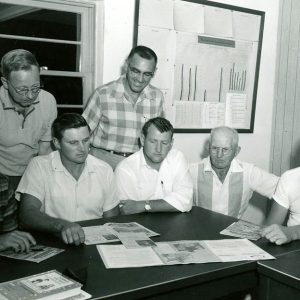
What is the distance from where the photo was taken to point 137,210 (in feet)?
7.34

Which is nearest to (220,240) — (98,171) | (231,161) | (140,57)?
(98,171)

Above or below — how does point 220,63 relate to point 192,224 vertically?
above

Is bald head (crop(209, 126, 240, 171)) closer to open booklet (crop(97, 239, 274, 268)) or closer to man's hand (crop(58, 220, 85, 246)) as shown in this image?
open booklet (crop(97, 239, 274, 268))

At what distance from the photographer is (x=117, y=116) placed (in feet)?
8.95

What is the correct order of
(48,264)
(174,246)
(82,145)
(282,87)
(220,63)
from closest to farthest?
(48,264), (174,246), (82,145), (220,63), (282,87)

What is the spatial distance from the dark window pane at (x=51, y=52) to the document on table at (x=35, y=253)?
1.55m

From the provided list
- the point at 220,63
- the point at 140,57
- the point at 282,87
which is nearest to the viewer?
the point at 140,57

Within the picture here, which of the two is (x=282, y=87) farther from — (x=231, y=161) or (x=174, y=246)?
(x=174, y=246)

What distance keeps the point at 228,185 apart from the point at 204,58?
3.92ft

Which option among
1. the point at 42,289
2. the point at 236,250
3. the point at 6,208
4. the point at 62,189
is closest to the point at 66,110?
the point at 62,189

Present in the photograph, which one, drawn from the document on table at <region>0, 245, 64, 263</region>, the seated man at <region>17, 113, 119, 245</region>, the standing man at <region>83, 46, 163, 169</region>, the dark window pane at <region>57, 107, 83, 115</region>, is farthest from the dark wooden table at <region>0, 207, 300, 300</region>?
the dark window pane at <region>57, 107, 83, 115</region>

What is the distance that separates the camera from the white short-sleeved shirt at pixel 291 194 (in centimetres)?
216

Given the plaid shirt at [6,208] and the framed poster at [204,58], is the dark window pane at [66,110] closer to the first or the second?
the framed poster at [204,58]

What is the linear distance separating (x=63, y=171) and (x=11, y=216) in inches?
14.3
